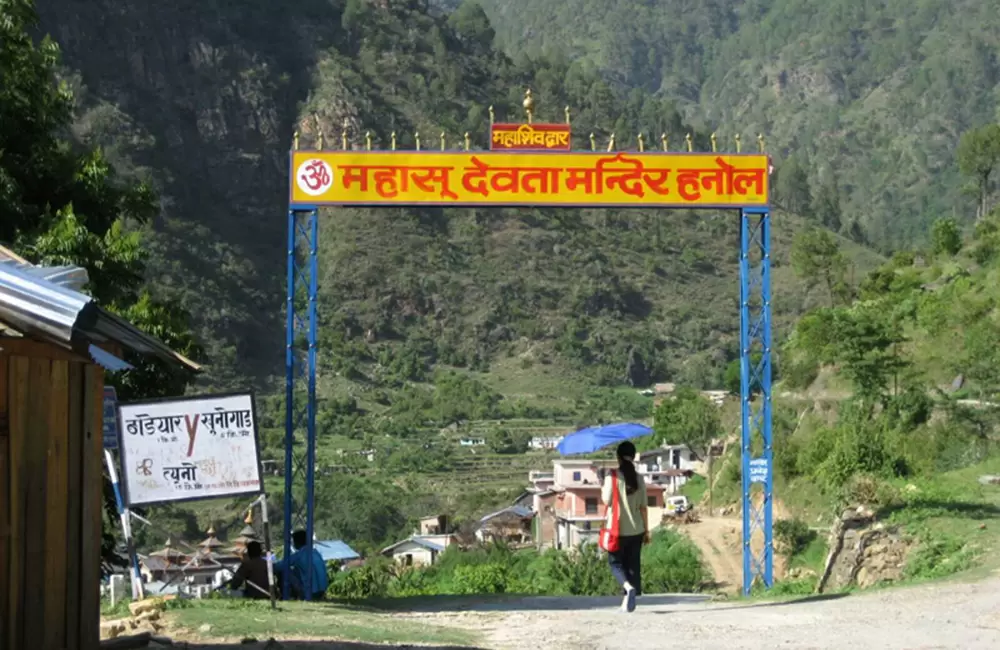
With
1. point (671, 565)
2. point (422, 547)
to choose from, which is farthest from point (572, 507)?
point (671, 565)

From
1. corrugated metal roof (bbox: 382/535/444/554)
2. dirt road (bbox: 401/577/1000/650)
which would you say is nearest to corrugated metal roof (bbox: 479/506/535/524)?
corrugated metal roof (bbox: 382/535/444/554)

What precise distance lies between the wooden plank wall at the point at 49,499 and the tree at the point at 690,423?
48340 mm

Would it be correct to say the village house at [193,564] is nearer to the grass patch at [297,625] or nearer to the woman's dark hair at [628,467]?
the grass patch at [297,625]

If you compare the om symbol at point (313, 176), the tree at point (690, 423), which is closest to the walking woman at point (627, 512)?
the om symbol at point (313, 176)

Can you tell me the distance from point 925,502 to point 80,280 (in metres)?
12.2

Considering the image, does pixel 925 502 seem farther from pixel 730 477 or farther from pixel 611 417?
pixel 611 417

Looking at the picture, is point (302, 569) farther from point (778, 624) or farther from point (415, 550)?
point (415, 550)

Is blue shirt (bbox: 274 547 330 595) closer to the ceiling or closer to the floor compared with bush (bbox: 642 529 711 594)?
closer to the ceiling

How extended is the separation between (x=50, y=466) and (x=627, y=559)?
5542 millimetres

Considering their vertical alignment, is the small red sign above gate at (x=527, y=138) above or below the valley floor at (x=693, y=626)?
above

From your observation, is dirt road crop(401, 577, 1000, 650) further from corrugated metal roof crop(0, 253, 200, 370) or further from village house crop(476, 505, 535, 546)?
village house crop(476, 505, 535, 546)

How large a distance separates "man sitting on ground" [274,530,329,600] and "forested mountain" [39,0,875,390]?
210 ft

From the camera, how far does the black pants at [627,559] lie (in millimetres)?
12055

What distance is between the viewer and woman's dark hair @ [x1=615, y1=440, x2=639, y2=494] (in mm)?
11922
